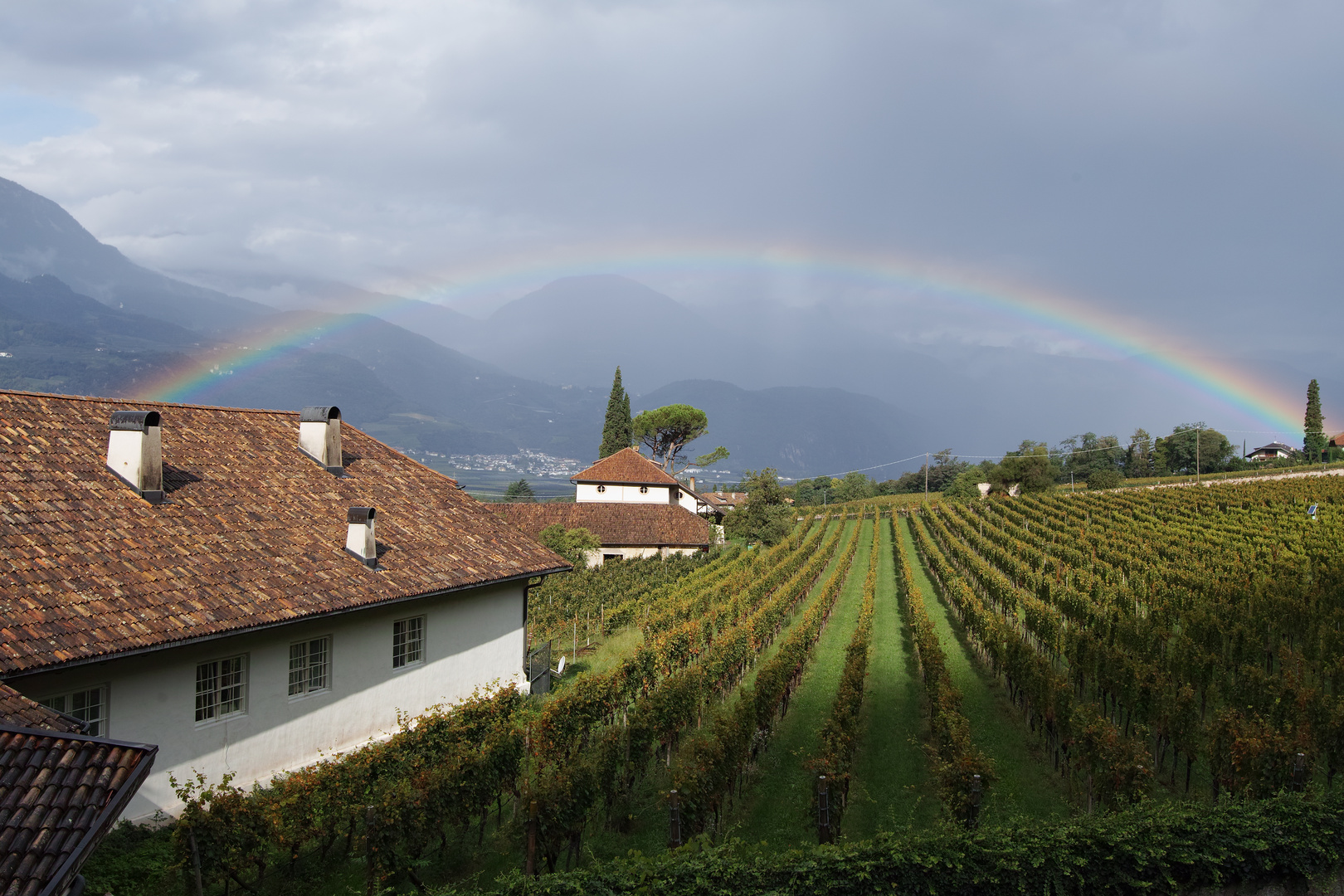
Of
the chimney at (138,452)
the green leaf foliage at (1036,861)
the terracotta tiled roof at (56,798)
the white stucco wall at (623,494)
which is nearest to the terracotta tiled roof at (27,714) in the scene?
the terracotta tiled roof at (56,798)

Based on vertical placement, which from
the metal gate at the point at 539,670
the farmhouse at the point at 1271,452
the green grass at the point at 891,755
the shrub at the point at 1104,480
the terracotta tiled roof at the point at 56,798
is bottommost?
the green grass at the point at 891,755

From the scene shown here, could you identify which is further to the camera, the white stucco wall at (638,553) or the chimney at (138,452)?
the white stucco wall at (638,553)

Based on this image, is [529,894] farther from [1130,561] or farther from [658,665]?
[1130,561]

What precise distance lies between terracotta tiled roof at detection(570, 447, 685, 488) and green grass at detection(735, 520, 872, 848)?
131ft

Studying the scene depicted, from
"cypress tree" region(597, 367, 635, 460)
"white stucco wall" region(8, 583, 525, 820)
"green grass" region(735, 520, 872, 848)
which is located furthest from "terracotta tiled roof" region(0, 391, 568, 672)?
"cypress tree" region(597, 367, 635, 460)

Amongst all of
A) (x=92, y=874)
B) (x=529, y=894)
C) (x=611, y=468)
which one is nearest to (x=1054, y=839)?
(x=529, y=894)

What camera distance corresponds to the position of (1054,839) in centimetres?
902

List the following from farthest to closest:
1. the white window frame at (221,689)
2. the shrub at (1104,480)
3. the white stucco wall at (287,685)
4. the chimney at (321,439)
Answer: the shrub at (1104,480) < the chimney at (321,439) < the white window frame at (221,689) < the white stucco wall at (287,685)

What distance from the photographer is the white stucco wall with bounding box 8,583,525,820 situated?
11.1 metres

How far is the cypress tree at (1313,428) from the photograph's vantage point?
105562 millimetres

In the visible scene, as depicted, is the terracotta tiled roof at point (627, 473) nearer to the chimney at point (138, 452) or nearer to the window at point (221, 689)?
the chimney at point (138, 452)

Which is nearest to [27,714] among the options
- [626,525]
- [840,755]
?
[840,755]

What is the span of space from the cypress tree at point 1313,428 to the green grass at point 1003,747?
110m

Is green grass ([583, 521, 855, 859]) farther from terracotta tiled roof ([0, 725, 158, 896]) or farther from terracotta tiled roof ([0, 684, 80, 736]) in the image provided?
terracotta tiled roof ([0, 684, 80, 736])
